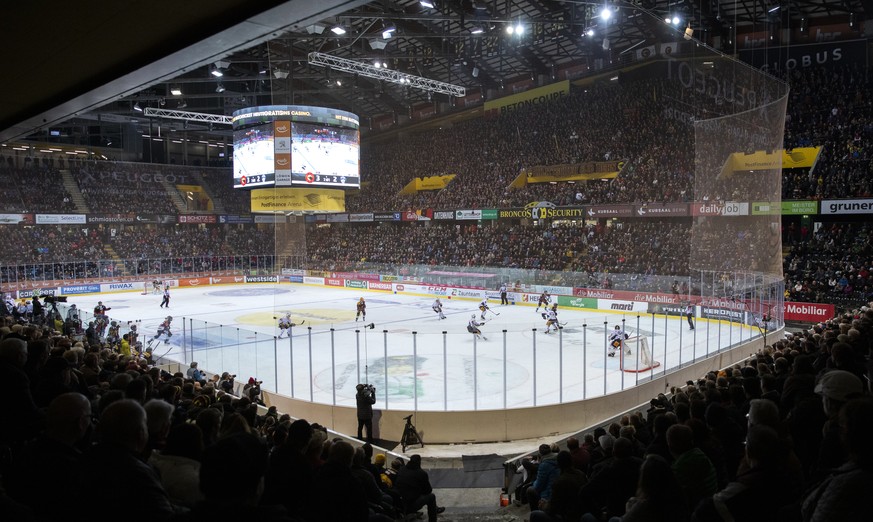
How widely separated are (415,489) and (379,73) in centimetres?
2878

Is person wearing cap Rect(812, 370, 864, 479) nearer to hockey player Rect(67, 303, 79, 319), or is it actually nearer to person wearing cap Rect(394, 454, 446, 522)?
person wearing cap Rect(394, 454, 446, 522)

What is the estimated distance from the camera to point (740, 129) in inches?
588

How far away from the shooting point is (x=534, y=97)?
38188mm

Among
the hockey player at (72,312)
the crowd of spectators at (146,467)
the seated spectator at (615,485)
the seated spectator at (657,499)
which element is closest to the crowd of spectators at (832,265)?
the seated spectator at (615,485)

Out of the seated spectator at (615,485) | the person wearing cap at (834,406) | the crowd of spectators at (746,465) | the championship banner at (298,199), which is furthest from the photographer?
the championship banner at (298,199)

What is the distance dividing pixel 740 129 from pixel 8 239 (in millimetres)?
47701

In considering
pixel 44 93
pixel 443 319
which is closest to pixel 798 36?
pixel 443 319

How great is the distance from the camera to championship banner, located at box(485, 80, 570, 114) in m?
37.7

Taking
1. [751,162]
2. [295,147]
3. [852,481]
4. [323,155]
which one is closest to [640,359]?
[751,162]

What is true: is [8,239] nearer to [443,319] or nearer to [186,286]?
[186,286]

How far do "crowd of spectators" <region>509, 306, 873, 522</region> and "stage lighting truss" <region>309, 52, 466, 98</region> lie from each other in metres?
24.2

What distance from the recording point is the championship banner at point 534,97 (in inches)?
1484

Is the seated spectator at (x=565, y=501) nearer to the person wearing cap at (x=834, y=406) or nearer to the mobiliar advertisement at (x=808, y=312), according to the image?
the person wearing cap at (x=834, y=406)

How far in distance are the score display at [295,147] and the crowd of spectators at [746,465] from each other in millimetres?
19432
